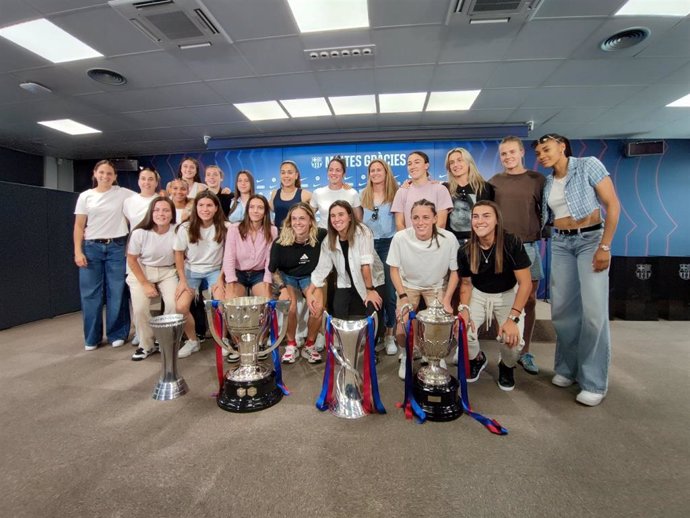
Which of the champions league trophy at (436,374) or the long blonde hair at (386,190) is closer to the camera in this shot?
the champions league trophy at (436,374)

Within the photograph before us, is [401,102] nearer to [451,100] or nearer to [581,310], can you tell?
[451,100]

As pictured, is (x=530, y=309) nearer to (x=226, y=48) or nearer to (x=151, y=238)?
(x=151, y=238)

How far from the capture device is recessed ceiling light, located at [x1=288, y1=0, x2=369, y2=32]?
8.94 feet

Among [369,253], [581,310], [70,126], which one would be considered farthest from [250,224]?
[70,126]

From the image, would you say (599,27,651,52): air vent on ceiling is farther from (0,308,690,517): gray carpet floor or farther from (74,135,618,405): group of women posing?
(0,308,690,517): gray carpet floor

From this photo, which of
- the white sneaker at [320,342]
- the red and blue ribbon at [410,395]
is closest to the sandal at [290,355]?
the white sneaker at [320,342]

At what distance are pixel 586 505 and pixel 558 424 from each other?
0.59 m

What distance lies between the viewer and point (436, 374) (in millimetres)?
1838

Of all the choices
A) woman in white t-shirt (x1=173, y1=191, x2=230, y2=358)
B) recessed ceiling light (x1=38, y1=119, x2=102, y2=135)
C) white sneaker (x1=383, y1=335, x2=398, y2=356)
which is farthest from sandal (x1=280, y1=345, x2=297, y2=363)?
recessed ceiling light (x1=38, y1=119, x2=102, y2=135)

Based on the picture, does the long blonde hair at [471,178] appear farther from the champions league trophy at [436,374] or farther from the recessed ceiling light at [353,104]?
the recessed ceiling light at [353,104]

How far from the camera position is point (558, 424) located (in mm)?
1721

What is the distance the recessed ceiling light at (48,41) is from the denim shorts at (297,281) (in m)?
3.01

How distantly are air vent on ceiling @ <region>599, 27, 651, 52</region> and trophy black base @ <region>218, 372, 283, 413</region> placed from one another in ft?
13.9

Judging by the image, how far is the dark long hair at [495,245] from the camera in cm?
203
